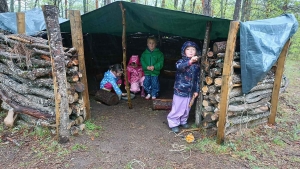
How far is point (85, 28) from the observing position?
20.2 ft

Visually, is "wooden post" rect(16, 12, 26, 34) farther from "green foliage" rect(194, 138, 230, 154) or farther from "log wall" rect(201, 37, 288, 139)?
"green foliage" rect(194, 138, 230, 154)

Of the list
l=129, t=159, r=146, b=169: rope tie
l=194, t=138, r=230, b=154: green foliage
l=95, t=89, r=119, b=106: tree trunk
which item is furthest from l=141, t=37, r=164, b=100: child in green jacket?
l=129, t=159, r=146, b=169: rope tie

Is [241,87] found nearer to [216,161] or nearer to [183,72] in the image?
[183,72]

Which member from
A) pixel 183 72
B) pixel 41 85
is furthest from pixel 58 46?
pixel 183 72

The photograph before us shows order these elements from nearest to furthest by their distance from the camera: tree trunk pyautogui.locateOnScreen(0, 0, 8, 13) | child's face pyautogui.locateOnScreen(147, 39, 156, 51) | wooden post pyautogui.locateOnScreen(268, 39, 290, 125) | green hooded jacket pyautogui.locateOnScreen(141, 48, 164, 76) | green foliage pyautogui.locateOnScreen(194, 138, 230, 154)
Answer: green foliage pyautogui.locateOnScreen(194, 138, 230, 154) < wooden post pyautogui.locateOnScreen(268, 39, 290, 125) < child's face pyautogui.locateOnScreen(147, 39, 156, 51) < green hooded jacket pyautogui.locateOnScreen(141, 48, 164, 76) < tree trunk pyautogui.locateOnScreen(0, 0, 8, 13)

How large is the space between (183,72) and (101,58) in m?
5.23

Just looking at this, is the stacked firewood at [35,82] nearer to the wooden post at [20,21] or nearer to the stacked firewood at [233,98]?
Result: the wooden post at [20,21]

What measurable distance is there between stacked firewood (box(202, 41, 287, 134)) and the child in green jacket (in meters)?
2.11

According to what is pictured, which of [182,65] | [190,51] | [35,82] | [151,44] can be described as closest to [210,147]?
[182,65]

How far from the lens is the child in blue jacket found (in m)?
4.50

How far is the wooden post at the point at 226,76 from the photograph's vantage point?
380 cm

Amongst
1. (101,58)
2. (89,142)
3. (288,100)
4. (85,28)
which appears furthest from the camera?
(101,58)

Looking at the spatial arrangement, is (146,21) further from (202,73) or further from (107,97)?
(107,97)

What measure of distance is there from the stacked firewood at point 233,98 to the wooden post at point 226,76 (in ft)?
0.85
